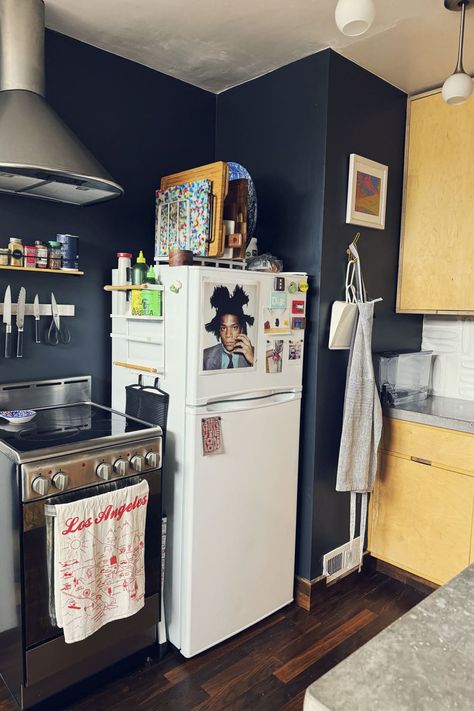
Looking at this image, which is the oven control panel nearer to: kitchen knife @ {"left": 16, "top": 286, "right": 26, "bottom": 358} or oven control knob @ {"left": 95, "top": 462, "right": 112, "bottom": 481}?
oven control knob @ {"left": 95, "top": 462, "right": 112, "bottom": 481}

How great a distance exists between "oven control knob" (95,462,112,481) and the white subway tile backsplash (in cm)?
203

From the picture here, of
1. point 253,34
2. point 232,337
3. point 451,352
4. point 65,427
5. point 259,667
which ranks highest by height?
point 253,34

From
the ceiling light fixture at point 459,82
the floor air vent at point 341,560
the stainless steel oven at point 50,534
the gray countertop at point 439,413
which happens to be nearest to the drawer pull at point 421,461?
the gray countertop at point 439,413

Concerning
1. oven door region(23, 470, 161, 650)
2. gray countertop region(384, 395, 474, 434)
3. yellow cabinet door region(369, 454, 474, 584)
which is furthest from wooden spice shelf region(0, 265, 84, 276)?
yellow cabinet door region(369, 454, 474, 584)

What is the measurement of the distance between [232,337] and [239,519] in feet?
→ 2.50

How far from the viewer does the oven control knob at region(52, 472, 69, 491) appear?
1.68 meters

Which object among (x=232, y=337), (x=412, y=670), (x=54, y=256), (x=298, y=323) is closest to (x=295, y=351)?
(x=298, y=323)

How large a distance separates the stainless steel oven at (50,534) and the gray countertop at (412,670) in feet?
3.78

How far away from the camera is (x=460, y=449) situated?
2408mm

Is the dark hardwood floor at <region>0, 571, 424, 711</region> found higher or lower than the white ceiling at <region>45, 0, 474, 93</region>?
lower

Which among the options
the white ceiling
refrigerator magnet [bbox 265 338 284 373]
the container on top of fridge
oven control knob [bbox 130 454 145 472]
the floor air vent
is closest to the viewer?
oven control knob [bbox 130 454 145 472]

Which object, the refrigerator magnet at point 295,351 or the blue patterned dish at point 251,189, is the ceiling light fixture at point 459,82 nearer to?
the blue patterned dish at point 251,189

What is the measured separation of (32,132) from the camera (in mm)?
1733

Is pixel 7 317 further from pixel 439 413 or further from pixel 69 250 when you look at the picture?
pixel 439 413
